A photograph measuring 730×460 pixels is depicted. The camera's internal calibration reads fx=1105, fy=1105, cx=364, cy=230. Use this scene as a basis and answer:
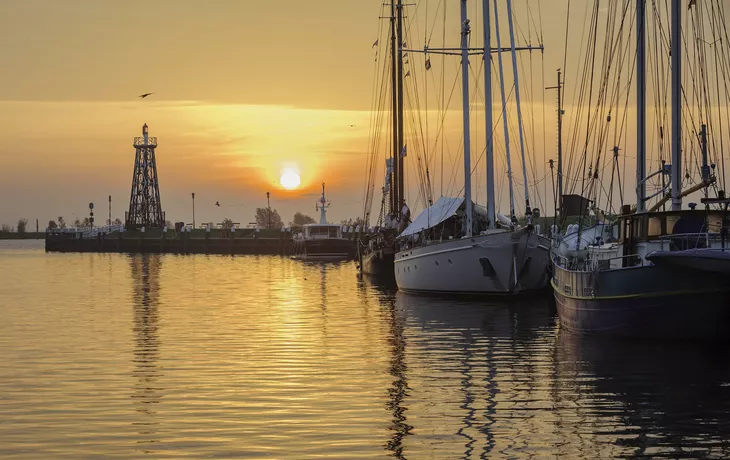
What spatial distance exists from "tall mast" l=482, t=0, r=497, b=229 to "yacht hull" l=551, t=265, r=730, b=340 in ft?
57.8

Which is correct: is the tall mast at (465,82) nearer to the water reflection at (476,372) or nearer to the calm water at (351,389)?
the water reflection at (476,372)

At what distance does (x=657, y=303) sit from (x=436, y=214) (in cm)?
2880

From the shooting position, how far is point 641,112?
3744cm

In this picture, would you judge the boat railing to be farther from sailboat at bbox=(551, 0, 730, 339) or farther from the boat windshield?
the boat windshield

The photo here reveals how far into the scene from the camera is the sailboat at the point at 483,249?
48.1 metres

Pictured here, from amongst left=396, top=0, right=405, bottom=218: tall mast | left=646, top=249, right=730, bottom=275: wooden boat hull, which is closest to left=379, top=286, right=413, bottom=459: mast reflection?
left=646, top=249, right=730, bottom=275: wooden boat hull

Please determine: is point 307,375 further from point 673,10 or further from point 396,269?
point 396,269

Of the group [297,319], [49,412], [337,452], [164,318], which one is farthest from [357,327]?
[337,452]

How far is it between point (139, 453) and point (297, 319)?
87.8ft

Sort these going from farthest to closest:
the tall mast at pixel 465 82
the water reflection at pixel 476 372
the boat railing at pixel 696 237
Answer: the tall mast at pixel 465 82
the boat railing at pixel 696 237
the water reflection at pixel 476 372

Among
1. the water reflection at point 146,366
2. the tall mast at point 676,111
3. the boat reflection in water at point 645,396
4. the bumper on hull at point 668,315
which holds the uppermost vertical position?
the tall mast at point 676,111

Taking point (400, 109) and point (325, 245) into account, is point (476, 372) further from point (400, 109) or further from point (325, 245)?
point (325, 245)

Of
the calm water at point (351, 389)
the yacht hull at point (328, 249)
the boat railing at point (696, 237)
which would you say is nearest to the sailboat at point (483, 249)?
the calm water at point (351, 389)

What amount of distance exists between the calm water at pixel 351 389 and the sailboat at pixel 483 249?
3.59 m
